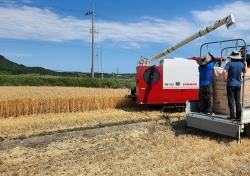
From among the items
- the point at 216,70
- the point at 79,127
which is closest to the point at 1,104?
the point at 79,127

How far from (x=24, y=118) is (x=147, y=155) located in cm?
766

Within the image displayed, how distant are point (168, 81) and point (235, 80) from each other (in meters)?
6.69

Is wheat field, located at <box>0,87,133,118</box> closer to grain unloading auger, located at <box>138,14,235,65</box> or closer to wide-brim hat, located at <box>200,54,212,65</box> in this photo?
grain unloading auger, located at <box>138,14,235,65</box>

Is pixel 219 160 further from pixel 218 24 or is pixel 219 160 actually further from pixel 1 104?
pixel 1 104

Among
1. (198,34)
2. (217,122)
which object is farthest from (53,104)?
(217,122)

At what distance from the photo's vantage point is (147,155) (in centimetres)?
745

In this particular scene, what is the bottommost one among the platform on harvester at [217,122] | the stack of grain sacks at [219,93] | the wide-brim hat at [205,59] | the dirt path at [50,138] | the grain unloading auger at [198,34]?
the dirt path at [50,138]

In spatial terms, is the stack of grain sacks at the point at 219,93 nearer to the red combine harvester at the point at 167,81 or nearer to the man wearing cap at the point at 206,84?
the man wearing cap at the point at 206,84

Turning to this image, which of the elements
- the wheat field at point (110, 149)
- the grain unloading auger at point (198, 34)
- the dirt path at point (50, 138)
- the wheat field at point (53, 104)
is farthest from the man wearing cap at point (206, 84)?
the wheat field at point (53, 104)

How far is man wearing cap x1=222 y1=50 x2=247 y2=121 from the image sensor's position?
861cm

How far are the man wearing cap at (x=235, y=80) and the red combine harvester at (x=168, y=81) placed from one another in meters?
6.46

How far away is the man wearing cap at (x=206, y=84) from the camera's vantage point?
978 centimetres

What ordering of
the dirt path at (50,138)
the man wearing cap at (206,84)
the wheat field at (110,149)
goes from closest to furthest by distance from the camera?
the wheat field at (110,149), the dirt path at (50,138), the man wearing cap at (206,84)

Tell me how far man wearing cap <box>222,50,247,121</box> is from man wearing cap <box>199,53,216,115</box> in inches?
39.0
